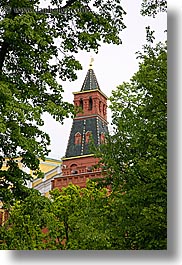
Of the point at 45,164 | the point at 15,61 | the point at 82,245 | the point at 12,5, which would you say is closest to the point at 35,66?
the point at 15,61

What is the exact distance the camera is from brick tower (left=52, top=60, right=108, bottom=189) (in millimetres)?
2502

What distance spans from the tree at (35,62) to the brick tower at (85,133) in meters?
0.08

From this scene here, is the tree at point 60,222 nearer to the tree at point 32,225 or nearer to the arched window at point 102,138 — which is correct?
the tree at point 32,225

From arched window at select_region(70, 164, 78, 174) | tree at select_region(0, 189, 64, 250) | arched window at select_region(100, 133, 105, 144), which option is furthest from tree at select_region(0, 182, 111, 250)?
arched window at select_region(100, 133, 105, 144)

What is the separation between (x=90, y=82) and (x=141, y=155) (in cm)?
52

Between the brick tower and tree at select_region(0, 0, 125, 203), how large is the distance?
0.08 meters

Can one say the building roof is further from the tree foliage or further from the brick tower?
the tree foliage

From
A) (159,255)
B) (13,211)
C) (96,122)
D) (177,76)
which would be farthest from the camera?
(96,122)

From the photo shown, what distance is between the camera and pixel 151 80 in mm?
2846

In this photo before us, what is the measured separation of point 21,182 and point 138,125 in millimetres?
783

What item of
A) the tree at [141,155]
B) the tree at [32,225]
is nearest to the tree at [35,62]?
the tree at [32,225]

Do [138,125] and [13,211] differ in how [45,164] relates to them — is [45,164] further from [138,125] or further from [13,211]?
[138,125]

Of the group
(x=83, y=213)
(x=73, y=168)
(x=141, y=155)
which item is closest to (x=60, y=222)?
(x=83, y=213)

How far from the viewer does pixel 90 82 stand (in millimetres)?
2682
